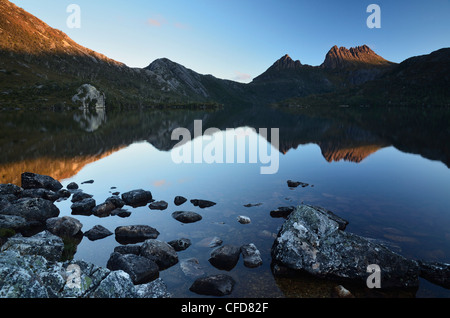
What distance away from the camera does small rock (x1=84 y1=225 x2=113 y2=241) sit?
14.4 meters

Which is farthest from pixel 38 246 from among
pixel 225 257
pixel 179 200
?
pixel 179 200

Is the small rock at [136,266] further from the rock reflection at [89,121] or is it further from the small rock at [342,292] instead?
the rock reflection at [89,121]

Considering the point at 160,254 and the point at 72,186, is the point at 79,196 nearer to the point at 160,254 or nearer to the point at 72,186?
the point at 72,186

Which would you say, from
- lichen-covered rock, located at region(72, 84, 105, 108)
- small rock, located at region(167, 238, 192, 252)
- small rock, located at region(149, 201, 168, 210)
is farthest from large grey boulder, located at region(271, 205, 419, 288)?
lichen-covered rock, located at region(72, 84, 105, 108)

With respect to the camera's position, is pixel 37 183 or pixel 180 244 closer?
pixel 180 244

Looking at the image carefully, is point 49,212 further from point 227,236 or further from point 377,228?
point 377,228

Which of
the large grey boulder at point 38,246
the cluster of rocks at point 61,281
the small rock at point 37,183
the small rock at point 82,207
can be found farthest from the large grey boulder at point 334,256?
the small rock at point 37,183

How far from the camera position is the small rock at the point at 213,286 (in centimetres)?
993

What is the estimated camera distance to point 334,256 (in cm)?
1109

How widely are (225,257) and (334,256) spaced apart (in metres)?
4.85

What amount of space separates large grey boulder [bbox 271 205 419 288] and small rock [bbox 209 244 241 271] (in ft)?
6.03

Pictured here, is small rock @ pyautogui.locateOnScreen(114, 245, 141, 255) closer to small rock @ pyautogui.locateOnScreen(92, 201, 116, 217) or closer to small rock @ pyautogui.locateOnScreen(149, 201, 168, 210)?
small rock @ pyautogui.locateOnScreen(92, 201, 116, 217)

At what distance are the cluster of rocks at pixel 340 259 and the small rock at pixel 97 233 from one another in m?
9.53
